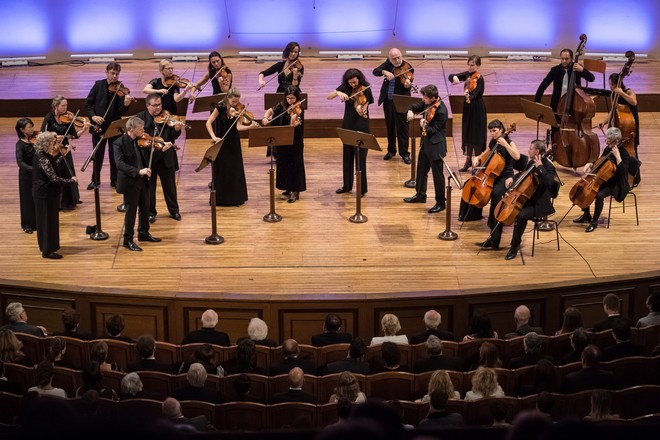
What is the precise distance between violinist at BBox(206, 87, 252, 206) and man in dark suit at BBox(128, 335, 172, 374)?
10.4 feet

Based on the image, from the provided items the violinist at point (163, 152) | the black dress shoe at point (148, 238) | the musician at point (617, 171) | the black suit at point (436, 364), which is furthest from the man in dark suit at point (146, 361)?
the musician at point (617, 171)

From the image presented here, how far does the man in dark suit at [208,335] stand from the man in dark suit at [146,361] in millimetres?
546

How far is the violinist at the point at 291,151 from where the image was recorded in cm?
937

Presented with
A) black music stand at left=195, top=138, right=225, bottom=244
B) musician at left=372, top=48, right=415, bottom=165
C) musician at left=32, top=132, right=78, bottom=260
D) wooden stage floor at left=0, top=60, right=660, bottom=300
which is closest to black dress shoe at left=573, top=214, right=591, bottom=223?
wooden stage floor at left=0, top=60, right=660, bottom=300

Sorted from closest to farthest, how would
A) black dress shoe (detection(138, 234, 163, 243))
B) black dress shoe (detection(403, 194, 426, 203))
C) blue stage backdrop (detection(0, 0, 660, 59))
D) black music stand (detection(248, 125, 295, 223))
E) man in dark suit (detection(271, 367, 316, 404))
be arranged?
1. man in dark suit (detection(271, 367, 316, 404))
2. black music stand (detection(248, 125, 295, 223))
3. black dress shoe (detection(138, 234, 163, 243))
4. black dress shoe (detection(403, 194, 426, 203))
5. blue stage backdrop (detection(0, 0, 660, 59))

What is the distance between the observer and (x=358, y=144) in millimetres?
9008

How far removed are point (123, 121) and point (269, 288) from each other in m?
2.37

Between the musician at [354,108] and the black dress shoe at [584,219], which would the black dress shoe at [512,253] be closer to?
the black dress shoe at [584,219]

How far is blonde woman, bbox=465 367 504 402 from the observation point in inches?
223

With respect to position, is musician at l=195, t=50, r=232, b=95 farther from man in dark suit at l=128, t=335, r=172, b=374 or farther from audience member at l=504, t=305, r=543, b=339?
audience member at l=504, t=305, r=543, b=339

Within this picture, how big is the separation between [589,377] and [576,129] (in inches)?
189

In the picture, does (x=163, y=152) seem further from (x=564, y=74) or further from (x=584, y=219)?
(x=564, y=74)

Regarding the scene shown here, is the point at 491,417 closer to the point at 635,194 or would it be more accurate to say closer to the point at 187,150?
the point at 635,194

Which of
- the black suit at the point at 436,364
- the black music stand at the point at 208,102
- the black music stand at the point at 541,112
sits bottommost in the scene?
→ the black suit at the point at 436,364
